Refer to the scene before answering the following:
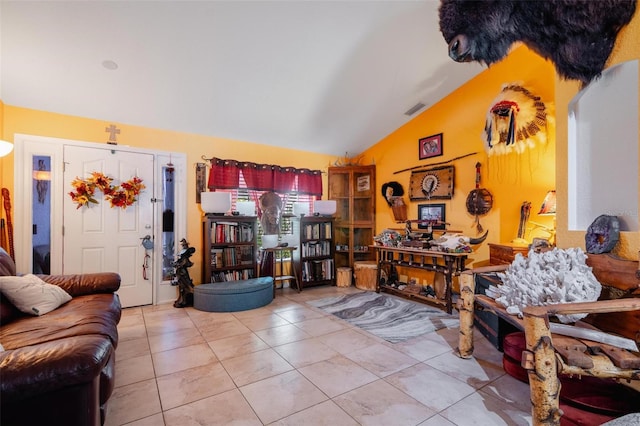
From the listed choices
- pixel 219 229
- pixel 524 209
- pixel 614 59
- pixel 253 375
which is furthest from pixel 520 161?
pixel 219 229

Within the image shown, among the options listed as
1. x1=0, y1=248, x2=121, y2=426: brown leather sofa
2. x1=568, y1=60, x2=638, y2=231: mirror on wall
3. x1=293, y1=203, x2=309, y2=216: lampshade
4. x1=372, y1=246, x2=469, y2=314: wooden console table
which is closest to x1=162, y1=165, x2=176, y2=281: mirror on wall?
x1=293, y1=203, x2=309, y2=216: lampshade

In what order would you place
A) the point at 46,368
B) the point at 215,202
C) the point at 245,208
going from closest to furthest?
the point at 46,368 → the point at 215,202 → the point at 245,208

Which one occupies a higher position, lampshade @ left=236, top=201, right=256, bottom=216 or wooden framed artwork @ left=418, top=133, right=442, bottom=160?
wooden framed artwork @ left=418, top=133, right=442, bottom=160

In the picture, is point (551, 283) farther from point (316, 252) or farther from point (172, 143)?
point (172, 143)

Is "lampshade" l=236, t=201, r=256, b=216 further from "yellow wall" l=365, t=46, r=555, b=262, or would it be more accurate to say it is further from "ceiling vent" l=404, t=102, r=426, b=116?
"ceiling vent" l=404, t=102, r=426, b=116

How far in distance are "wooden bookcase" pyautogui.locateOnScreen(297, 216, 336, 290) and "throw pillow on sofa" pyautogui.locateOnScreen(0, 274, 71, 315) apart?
114 inches

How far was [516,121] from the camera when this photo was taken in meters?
2.89

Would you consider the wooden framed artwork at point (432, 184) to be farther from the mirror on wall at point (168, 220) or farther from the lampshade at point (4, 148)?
the lampshade at point (4, 148)

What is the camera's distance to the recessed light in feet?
8.56

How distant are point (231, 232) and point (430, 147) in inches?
126

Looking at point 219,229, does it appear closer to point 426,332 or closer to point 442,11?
point 426,332

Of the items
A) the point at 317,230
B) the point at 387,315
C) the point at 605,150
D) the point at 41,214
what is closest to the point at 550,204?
the point at 605,150

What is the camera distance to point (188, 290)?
3.57 m

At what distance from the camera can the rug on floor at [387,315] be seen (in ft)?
9.08
